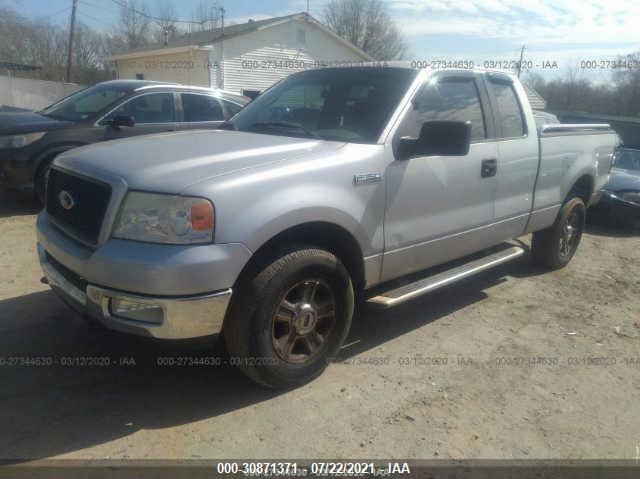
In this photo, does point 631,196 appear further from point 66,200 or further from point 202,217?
point 66,200

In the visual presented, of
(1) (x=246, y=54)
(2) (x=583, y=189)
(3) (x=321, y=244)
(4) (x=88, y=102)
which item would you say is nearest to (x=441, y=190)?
(3) (x=321, y=244)

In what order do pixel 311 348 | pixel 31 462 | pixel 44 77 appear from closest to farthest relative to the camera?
pixel 31 462 < pixel 311 348 < pixel 44 77

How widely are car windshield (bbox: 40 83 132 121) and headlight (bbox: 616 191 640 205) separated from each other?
7.56 meters

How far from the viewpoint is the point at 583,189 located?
225 inches

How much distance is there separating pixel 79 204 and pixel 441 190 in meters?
2.35

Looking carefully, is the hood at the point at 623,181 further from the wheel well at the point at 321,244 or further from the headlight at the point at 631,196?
the wheel well at the point at 321,244

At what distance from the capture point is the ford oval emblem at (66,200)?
2.93m

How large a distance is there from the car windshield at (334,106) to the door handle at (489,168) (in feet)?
3.01

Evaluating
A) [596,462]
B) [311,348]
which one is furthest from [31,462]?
[596,462]

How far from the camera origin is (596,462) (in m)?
2.66

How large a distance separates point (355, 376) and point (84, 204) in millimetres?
1933

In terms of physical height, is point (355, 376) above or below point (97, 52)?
below

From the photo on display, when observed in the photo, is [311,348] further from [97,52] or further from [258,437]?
[97,52]

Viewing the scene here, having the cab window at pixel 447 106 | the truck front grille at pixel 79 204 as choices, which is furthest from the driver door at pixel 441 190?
the truck front grille at pixel 79 204
